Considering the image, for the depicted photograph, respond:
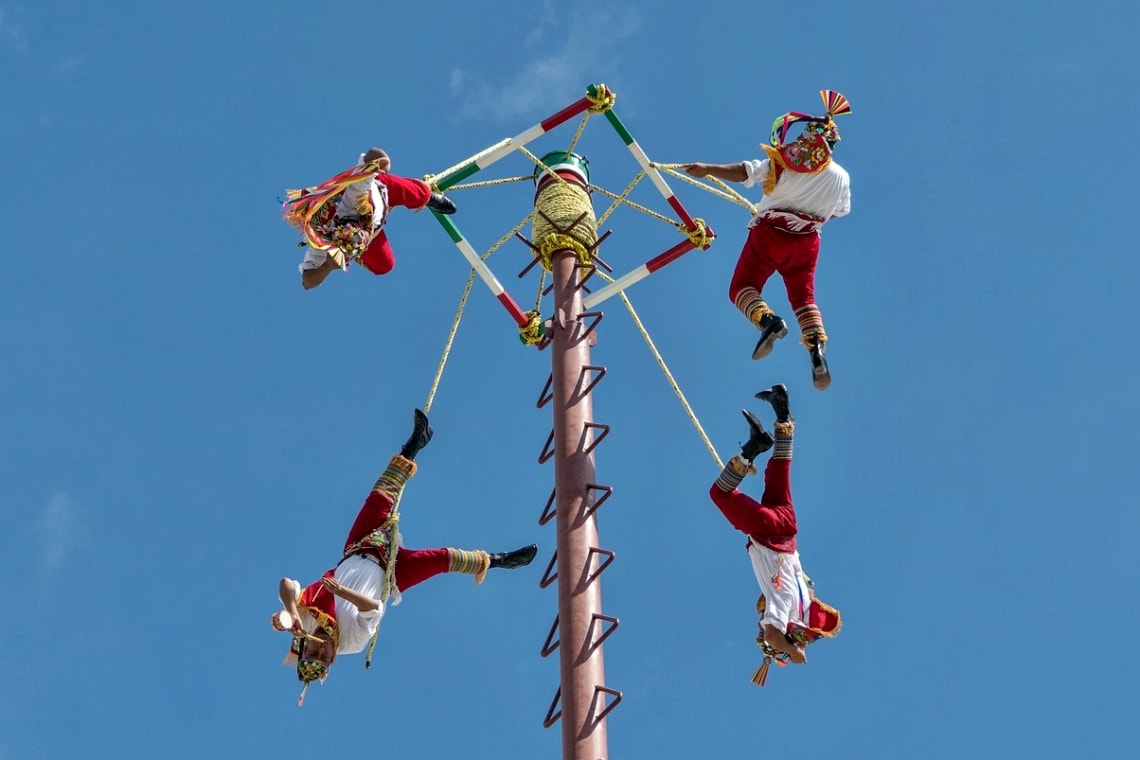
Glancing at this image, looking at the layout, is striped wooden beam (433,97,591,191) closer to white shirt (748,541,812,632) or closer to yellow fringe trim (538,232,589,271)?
yellow fringe trim (538,232,589,271)

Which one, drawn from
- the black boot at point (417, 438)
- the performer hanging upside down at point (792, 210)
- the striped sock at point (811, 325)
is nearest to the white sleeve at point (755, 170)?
the performer hanging upside down at point (792, 210)

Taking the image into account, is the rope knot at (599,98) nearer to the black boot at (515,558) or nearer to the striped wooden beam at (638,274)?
the striped wooden beam at (638,274)

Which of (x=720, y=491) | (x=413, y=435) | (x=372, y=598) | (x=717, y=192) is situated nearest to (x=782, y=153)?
(x=717, y=192)

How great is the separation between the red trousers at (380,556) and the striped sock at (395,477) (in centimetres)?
4

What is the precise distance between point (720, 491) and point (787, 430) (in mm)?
591

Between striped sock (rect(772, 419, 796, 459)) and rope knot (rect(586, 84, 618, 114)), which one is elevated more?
rope knot (rect(586, 84, 618, 114))

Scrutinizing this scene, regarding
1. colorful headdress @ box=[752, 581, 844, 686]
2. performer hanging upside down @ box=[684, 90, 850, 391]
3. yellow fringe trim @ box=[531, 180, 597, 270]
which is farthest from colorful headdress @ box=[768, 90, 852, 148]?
colorful headdress @ box=[752, 581, 844, 686]

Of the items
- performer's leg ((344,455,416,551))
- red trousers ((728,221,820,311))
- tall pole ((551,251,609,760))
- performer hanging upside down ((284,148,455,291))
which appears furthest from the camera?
red trousers ((728,221,820,311))

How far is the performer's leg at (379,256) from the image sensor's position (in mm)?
10383

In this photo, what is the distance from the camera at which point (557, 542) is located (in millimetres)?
9469

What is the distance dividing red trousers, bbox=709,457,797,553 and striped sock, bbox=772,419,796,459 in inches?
1.5

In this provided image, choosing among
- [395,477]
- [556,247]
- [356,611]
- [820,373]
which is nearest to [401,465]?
[395,477]

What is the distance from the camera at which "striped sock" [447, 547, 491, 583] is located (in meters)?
10.8

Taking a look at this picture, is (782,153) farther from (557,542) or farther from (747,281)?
(557,542)
